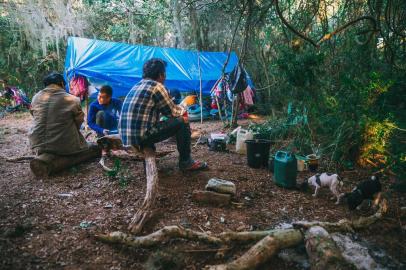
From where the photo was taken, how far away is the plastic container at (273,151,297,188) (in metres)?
3.62

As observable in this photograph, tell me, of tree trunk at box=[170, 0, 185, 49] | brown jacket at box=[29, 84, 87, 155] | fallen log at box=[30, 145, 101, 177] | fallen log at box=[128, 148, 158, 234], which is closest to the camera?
fallen log at box=[128, 148, 158, 234]

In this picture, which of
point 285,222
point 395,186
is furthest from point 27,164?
point 395,186

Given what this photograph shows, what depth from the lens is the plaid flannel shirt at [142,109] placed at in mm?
3658

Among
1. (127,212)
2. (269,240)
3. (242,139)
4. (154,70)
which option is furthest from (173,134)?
(269,240)

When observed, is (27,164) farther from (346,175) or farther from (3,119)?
(3,119)

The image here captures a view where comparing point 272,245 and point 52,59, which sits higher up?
point 52,59

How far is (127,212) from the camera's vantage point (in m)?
3.11

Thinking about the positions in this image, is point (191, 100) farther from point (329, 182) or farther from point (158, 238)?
point (158, 238)

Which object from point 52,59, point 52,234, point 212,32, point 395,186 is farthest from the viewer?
point 52,59

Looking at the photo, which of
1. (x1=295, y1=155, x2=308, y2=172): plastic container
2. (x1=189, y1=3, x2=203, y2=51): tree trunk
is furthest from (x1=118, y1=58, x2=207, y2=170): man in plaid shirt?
(x1=189, y1=3, x2=203, y2=51): tree trunk

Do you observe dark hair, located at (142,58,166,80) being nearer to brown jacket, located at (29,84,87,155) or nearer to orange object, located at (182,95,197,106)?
brown jacket, located at (29,84,87,155)

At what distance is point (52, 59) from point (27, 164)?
8795mm

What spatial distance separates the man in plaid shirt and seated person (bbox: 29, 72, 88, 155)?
3.19ft

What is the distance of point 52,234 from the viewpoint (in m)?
2.65
